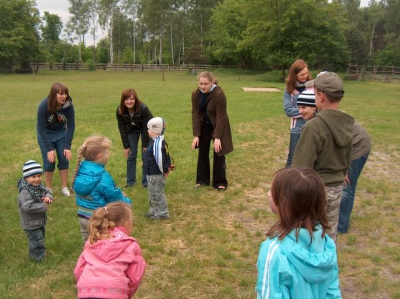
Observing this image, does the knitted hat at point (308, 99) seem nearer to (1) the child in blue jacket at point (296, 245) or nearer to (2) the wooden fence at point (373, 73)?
(1) the child in blue jacket at point (296, 245)

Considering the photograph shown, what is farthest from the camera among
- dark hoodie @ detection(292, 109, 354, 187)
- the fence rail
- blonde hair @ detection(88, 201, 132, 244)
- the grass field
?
the fence rail

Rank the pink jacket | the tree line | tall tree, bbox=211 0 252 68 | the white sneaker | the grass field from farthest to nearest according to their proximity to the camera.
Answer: tall tree, bbox=211 0 252 68 → the tree line → the white sneaker → the grass field → the pink jacket

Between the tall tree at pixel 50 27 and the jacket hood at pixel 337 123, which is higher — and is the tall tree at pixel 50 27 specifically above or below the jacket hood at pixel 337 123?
above

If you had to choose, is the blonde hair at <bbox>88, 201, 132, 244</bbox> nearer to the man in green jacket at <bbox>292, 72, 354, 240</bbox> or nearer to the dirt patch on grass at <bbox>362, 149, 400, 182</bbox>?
the man in green jacket at <bbox>292, 72, 354, 240</bbox>

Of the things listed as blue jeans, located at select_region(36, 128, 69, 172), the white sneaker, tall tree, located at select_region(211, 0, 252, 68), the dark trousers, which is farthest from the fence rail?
blue jeans, located at select_region(36, 128, 69, 172)

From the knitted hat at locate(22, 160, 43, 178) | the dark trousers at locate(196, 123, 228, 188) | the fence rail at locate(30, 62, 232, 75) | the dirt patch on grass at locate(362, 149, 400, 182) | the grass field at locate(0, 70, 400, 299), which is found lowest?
the grass field at locate(0, 70, 400, 299)

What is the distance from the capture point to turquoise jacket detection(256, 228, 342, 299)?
6.52ft

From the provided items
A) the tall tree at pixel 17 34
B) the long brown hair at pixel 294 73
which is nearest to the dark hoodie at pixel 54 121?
the long brown hair at pixel 294 73

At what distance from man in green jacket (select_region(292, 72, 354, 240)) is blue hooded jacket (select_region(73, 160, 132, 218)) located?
1.73 m

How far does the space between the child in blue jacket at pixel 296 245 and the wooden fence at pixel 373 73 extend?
40660 mm

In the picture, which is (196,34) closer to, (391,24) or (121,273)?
(391,24)

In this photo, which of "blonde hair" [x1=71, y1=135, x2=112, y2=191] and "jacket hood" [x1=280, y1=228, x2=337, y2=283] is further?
"blonde hair" [x1=71, y1=135, x2=112, y2=191]

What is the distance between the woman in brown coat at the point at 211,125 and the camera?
6.00 m

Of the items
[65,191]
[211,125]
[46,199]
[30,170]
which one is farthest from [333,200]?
[65,191]
